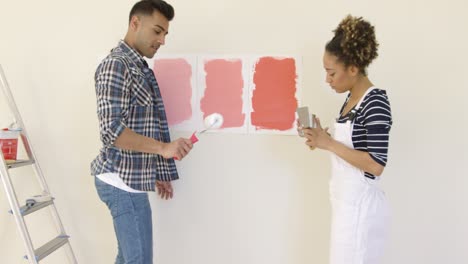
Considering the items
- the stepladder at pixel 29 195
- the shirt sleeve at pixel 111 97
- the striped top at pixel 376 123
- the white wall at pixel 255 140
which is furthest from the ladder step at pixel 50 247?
the striped top at pixel 376 123

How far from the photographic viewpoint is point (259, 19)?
1567 millimetres

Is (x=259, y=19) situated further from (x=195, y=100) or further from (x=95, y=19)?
(x=95, y=19)

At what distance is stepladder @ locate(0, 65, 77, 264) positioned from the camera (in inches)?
57.9

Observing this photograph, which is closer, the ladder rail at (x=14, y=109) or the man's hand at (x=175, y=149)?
the man's hand at (x=175, y=149)

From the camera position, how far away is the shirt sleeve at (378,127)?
108cm

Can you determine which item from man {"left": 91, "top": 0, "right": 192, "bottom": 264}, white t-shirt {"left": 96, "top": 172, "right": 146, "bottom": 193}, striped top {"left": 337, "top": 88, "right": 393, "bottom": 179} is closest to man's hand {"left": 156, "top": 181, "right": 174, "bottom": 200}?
man {"left": 91, "top": 0, "right": 192, "bottom": 264}

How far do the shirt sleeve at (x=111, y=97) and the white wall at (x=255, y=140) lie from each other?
0.47m

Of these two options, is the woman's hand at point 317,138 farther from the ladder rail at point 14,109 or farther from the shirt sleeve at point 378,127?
the ladder rail at point 14,109

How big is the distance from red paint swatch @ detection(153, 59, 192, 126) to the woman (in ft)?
2.15

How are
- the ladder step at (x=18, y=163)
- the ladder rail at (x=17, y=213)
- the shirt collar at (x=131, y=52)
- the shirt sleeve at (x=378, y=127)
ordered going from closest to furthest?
the shirt sleeve at (x=378, y=127)
the shirt collar at (x=131, y=52)
the ladder rail at (x=17, y=213)
the ladder step at (x=18, y=163)

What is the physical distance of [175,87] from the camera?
165cm

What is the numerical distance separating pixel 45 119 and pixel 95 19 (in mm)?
532

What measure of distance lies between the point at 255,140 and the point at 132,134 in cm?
59

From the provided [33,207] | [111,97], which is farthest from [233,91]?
[33,207]
